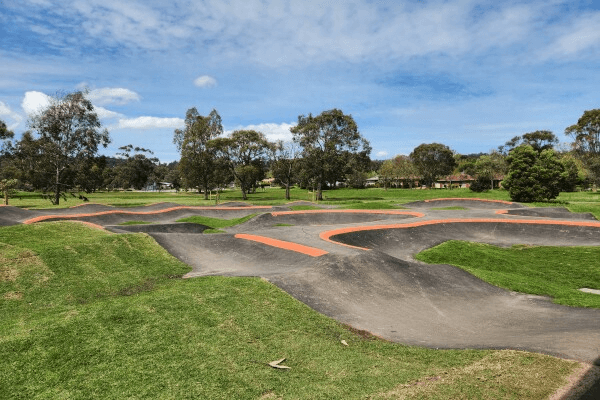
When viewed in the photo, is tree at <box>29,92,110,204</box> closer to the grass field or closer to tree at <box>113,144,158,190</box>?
the grass field

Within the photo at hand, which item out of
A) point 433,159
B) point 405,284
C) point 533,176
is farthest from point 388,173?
point 405,284

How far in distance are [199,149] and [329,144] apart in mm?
23237

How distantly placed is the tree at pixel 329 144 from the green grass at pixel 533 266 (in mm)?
40036

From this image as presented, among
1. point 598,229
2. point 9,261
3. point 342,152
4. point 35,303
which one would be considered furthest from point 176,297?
point 342,152

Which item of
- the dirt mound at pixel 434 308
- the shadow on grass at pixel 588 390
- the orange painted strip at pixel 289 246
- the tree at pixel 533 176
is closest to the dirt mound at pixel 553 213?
the tree at pixel 533 176

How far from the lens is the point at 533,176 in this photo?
42.2m

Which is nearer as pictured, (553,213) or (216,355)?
(216,355)

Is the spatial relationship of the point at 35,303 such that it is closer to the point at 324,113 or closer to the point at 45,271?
the point at 45,271

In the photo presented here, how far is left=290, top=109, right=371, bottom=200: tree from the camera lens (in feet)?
189

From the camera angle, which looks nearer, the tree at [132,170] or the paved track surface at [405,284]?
the paved track surface at [405,284]

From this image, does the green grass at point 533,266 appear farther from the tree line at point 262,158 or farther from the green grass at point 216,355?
the tree line at point 262,158

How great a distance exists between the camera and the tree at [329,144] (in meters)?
57.7

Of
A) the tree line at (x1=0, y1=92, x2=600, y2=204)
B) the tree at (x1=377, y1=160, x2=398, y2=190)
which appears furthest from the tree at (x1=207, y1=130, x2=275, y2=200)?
the tree at (x1=377, y1=160, x2=398, y2=190)

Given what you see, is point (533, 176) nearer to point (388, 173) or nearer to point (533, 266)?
point (533, 266)
